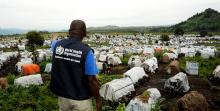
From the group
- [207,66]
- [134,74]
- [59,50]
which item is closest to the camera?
[59,50]

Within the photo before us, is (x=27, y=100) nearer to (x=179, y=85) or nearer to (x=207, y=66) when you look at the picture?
(x=179, y=85)

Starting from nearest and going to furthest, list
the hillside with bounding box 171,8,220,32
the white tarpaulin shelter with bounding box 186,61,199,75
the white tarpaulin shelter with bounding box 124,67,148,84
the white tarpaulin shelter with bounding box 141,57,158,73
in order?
the white tarpaulin shelter with bounding box 124,67,148,84 < the white tarpaulin shelter with bounding box 186,61,199,75 < the white tarpaulin shelter with bounding box 141,57,158,73 < the hillside with bounding box 171,8,220,32

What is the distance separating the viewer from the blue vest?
4664 mm

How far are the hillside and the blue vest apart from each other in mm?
121275

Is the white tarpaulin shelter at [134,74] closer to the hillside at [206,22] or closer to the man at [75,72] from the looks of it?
the man at [75,72]

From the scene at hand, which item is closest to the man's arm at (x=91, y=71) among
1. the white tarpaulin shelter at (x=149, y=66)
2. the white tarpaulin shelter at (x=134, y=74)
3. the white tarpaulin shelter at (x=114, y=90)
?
the white tarpaulin shelter at (x=114, y=90)

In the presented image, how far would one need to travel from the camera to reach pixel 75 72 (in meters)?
4.70

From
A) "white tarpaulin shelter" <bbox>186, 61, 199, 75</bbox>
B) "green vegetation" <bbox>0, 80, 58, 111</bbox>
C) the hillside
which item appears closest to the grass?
"green vegetation" <bbox>0, 80, 58, 111</bbox>

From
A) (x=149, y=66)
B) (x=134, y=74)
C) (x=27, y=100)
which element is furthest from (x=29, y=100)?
(x=149, y=66)

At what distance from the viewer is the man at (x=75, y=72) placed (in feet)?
15.3

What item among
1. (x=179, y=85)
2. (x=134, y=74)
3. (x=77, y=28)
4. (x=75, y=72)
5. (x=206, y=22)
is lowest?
(x=179, y=85)

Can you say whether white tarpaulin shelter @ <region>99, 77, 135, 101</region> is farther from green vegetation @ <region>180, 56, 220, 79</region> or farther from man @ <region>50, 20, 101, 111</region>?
man @ <region>50, 20, 101, 111</region>

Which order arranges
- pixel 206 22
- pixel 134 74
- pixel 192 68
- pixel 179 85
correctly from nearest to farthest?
pixel 179 85
pixel 134 74
pixel 192 68
pixel 206 22

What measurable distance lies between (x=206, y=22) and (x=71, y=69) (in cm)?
13245
